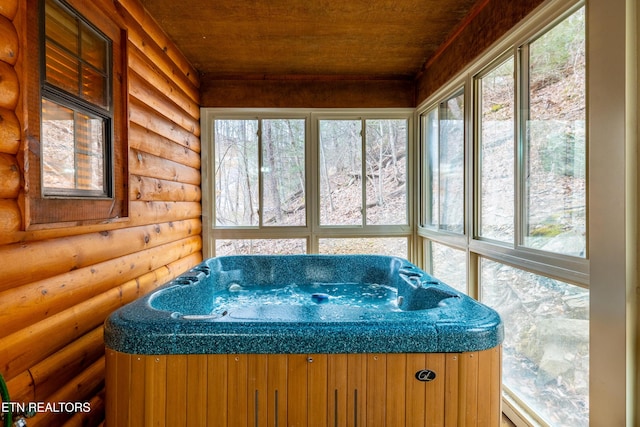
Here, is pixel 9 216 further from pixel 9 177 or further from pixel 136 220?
pixel 136 220

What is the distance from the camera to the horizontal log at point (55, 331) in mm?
1151

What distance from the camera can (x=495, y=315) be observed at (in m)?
1.32

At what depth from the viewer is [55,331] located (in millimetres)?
1368

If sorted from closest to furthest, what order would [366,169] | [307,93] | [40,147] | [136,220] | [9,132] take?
1. [9,132]
2. [40,147]
3. [136,220]
4. [307,93]
5. [366,169]

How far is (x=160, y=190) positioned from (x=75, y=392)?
4.56ft

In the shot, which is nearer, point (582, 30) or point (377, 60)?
point (582, 30)

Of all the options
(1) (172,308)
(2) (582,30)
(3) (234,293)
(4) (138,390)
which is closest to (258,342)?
(4) (138,390)

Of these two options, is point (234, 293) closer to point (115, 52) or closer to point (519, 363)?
point (115, 52)

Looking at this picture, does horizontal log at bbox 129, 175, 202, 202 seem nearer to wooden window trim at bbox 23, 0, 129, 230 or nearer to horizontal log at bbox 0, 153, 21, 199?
wooden window trim at bbox 23, 0, 129, 230

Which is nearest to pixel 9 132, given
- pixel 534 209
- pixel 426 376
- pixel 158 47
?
pixel 158 47

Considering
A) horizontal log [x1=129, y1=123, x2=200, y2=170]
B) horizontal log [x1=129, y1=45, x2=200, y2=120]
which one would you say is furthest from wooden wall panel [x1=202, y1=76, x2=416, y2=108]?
horizontal log [x1=129, y1=123, x2=200, y2=170]

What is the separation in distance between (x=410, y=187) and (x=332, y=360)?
2.68 meters

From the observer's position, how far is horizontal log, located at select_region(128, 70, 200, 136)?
209cm

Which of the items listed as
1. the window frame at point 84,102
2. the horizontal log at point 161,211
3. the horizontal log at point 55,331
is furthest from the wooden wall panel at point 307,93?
the horizontal log at point 55,331
